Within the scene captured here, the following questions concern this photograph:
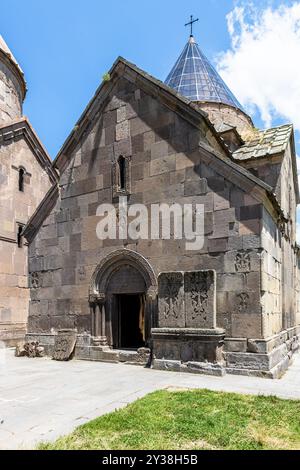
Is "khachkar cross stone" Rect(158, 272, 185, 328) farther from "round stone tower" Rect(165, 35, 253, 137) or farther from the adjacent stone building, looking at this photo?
"round stone tower" Rect(165, 35, 253, 137)

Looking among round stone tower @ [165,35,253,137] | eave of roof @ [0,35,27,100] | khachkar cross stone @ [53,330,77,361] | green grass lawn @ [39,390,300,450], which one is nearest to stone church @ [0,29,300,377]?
khachkar cross stone @ [53,330,77,361]

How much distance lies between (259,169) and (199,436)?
7641mm

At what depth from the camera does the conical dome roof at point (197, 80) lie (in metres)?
14.9

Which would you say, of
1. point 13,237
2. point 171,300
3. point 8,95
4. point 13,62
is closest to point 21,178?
point 13,237

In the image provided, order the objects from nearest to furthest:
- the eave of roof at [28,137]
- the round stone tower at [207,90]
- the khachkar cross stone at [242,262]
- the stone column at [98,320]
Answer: the khachkar cross stone at [242,262], the stone column at [98,320], the eave of roof at [28,137], the round stone tower at [207,90]

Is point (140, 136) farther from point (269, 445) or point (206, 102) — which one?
point (269, 445)

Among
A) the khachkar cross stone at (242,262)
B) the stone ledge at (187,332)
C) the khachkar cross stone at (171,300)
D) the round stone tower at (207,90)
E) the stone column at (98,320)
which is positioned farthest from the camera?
the round stone tower at (207,90)

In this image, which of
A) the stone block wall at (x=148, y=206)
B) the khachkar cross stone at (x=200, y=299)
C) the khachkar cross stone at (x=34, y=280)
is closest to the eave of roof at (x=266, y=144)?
the stone block wall at (x=148, y=206)

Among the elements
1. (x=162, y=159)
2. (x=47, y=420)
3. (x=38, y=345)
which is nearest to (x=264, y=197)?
(x=162, y=159)

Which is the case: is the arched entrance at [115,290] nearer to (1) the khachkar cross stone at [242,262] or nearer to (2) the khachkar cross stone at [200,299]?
(2) the khachkar cross stone at [200,299]

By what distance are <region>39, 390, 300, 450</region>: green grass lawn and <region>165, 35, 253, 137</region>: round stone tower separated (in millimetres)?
10625

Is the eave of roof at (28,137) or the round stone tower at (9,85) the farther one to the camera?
the round stone tower at (9,85)

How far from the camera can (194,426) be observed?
4.11 m

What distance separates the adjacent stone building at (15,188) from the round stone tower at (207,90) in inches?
242
